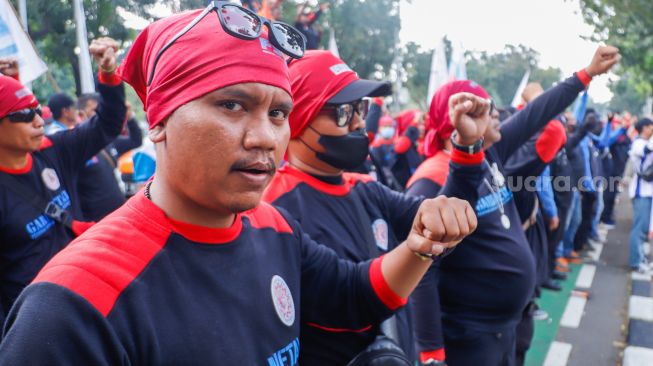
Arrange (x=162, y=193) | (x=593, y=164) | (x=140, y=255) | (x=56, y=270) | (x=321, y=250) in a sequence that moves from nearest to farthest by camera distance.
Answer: (x=56, y=270), (x=140, y=255), (x=162, y=193), (x=321, y=250), (x=593, y=164)

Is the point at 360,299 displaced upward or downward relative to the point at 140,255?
downward

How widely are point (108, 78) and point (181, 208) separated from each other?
206 centimetres

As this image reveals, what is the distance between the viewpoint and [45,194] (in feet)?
9.00

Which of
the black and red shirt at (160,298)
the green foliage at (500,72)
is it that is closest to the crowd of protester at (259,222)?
the black and red shirt at (160,298)

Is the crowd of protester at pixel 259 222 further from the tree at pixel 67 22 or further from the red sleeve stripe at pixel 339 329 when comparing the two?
the tree at pixel 67 22

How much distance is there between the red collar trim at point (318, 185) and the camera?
7.14ft

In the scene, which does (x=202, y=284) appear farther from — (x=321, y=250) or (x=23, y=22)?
(x=23, y=22)

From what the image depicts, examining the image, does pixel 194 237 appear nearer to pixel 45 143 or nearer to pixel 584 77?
pixel 45 143

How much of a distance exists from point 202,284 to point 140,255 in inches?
5.7

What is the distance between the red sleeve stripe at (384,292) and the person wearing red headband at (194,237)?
234 mm

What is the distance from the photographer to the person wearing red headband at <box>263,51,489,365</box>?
78.4 inches

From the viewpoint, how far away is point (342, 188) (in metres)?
2.25

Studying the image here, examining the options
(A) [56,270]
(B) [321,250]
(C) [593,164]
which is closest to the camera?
(A) [56,270]

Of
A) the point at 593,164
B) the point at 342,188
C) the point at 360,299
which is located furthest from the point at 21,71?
the point at 593,164
